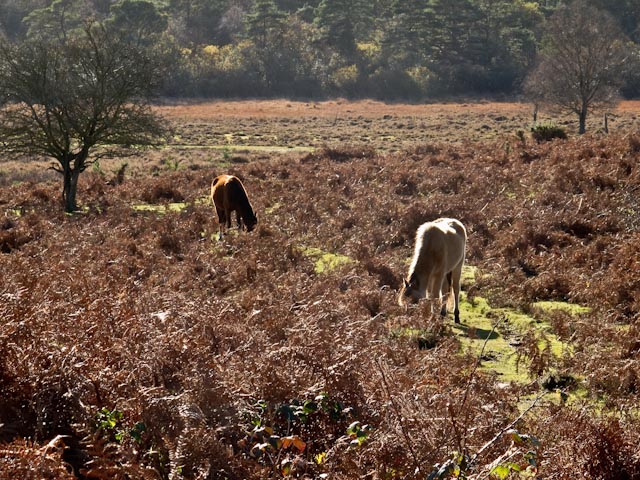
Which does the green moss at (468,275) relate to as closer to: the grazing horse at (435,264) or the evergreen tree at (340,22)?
the grazing horse at (435,264)

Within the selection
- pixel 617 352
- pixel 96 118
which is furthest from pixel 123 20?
pixel 617 352

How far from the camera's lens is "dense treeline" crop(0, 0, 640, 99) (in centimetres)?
8894

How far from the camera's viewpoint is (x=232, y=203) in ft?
55.3

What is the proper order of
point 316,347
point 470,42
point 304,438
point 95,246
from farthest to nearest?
point 470,42 < point 95,246 < point 316,347 < point 304,438

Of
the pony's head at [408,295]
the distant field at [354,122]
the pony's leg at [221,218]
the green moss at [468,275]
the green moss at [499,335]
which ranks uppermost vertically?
the distant field at [354,122]

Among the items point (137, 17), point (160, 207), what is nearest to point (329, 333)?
point (160, 207)

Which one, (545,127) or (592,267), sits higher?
(545,127)

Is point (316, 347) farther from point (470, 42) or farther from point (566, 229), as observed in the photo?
point (470, 42)

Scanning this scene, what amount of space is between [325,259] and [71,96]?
475 inches

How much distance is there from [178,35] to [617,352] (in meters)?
108

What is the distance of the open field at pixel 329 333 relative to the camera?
4.69 m

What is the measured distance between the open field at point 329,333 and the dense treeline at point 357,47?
226 feet

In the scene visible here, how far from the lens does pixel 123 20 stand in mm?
94625

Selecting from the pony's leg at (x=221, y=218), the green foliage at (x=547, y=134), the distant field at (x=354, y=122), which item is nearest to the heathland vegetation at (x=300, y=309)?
the green foliage at (x=547, y=134)
